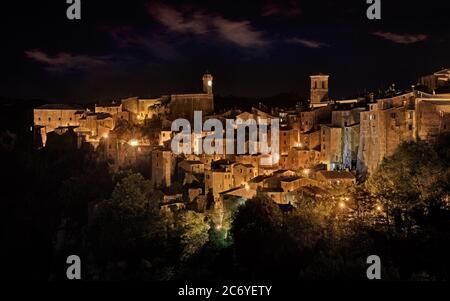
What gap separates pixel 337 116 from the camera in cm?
3036

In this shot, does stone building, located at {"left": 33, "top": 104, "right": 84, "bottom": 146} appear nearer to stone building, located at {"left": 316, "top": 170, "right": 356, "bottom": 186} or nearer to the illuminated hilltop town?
the illuminated hilltop town

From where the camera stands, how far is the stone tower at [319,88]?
36.6 metres

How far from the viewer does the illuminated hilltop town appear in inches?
976

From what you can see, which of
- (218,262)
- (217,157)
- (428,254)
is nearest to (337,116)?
(217,157)

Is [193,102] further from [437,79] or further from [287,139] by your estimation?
[437,79]

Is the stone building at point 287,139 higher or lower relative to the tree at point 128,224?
higher

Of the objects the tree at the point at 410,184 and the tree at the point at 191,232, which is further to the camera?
the tree at the point at 191,232

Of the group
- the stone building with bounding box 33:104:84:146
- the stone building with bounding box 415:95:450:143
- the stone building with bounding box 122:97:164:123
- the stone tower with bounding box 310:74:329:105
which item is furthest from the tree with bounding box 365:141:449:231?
the stone building with bounding box 33:104:84:146

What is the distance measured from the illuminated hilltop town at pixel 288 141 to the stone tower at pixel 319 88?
69 mm

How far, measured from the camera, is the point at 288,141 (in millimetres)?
32875

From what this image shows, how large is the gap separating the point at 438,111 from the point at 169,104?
21827 millimetres

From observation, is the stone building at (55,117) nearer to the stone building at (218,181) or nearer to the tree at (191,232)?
the stone building at (218,181)

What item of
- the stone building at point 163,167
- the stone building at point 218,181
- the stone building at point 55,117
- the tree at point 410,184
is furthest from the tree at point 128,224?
the stone building at point 55,117
